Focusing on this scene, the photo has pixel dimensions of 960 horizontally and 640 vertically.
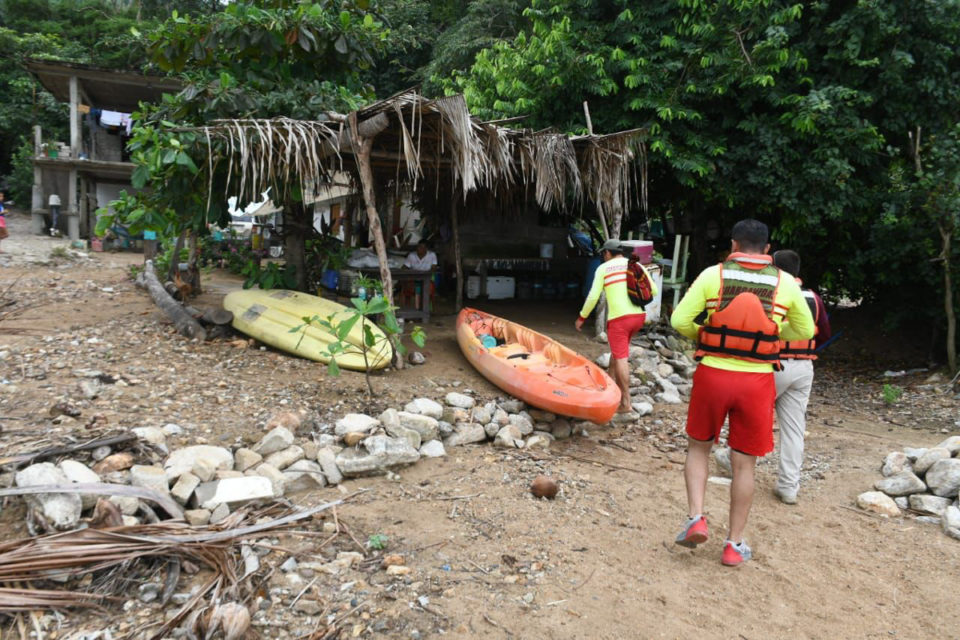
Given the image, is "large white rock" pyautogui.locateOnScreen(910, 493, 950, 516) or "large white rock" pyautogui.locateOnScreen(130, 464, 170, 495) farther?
"large white rock" pyautogui.locateOnScreen(910, 493, 950, 516)

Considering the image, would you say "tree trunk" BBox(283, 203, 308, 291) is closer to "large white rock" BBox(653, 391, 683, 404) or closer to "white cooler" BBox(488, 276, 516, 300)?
"white cooler" BBox(488, 276, 516, 300)

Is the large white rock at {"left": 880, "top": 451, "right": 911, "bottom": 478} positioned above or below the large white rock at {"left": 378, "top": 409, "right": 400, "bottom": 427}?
below

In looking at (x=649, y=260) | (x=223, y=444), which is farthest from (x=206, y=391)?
(x=649, y=260)

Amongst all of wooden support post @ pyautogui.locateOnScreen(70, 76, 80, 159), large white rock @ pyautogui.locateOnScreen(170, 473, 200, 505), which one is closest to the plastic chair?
large white rock @ pyautogui.locateOnScreen(170, 473, 200, 505)

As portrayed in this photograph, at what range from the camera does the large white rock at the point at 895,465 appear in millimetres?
4699

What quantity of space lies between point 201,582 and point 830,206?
8543 millimetres

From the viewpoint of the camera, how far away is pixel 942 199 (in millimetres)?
7160

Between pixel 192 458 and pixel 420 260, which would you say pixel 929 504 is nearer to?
pixel 192 458

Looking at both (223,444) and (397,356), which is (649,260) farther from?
(223,444)

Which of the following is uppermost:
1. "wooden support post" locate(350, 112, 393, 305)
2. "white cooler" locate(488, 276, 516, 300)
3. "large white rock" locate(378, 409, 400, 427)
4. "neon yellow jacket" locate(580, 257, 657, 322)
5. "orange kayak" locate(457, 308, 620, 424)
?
"wooden support post" locate(350, 112, 393, 305)

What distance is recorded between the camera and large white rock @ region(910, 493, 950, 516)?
4203 mm

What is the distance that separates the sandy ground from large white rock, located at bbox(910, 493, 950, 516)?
19cm

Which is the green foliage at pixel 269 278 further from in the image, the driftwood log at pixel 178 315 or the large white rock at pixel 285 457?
the large white rock at pixel 285 457

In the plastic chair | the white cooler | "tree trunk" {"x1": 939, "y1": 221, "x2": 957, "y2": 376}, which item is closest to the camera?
"tree trunk" {"x1": 939, "y1": 221, "x2": 957, "y2": 376}
